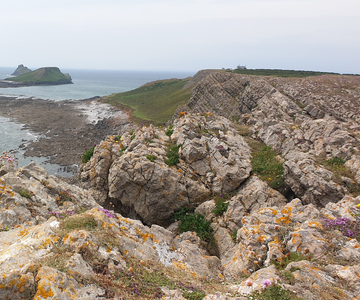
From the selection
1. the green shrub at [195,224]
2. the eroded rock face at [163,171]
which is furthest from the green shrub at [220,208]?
the eroded rock face at [163,171]

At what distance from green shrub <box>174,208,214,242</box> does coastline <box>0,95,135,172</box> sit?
34549mm

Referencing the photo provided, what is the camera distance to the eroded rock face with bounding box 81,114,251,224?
60.4ft

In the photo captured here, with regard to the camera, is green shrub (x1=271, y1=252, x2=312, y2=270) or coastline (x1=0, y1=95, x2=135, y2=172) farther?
coastline (x1=0, y1=95, x2=135, y2=172)

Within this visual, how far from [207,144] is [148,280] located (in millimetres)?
15783

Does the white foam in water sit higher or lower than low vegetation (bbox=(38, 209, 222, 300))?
lower

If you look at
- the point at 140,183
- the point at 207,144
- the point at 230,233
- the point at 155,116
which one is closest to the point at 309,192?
the point at 230,233

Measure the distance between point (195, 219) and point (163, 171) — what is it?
4582 mm

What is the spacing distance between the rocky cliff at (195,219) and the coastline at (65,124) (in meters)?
32.3

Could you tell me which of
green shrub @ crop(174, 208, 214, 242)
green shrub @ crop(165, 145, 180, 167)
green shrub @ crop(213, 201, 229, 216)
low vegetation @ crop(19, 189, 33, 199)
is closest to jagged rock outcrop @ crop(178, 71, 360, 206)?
green shrub @ crop(213, 201, 229, 216)

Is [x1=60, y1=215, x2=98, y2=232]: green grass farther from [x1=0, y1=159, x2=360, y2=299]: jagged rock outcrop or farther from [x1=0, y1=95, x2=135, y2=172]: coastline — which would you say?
[x1=0, y1=95, x2=135, y2=172]: coastline

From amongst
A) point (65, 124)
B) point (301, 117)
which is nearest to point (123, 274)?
point (301, 117)

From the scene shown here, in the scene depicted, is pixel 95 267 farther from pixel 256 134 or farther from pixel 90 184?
pixel 256 134

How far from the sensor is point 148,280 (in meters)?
6.93

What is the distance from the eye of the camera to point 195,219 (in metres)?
17.1
